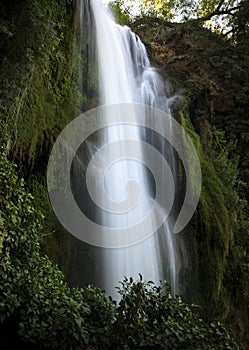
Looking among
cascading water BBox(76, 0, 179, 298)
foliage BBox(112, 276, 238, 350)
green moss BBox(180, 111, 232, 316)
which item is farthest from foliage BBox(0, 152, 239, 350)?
green moss BBox(180, 111, 232, 316)

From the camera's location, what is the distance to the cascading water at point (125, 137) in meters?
6.29

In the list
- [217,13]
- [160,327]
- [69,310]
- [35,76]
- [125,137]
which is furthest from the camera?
[217,13]

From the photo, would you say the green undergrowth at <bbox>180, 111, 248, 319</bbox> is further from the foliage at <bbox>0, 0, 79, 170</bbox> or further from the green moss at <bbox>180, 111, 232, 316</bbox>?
the foliage at <bbox>0, 0, 79, 170</bbox>

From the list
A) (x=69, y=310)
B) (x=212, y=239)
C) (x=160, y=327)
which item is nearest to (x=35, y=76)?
(x=69, y=310)

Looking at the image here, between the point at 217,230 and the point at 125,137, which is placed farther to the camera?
the point at 217,230

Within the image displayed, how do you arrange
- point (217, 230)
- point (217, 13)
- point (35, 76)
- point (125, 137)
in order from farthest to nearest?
point (217, 13) < point (217, 230) < point (125, 137) < point (35, 76)

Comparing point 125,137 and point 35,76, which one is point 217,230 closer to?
point 125,137

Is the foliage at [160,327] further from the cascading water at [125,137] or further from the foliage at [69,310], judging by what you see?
the cascading water at [125,137]

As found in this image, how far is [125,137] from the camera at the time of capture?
778cm

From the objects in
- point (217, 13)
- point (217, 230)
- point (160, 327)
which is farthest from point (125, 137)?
point (217, 13)

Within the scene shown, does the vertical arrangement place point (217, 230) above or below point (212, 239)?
above

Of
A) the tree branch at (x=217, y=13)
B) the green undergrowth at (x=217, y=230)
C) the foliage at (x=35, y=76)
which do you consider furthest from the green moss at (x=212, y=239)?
the tree branch at (x=217, y=13)

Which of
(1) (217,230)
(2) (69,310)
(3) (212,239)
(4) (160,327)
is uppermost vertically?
(1) (217,230)

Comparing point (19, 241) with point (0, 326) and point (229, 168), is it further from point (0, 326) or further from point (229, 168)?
point (229, 168)
